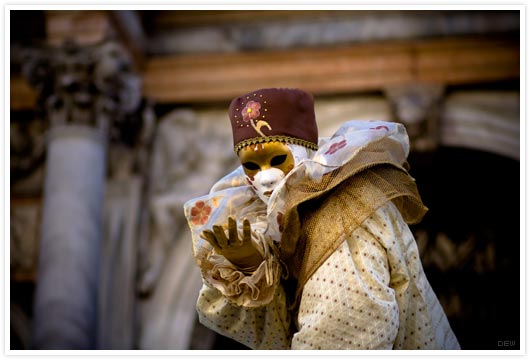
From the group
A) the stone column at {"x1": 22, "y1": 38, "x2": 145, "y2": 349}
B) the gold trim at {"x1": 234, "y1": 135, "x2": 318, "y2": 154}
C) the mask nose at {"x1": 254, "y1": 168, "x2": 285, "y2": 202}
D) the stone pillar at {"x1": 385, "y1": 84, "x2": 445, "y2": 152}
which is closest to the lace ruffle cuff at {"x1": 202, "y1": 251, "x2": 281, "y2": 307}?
the mask nose at {"x1": 254, "y1": 168, "x2": 285, "y2": 202}

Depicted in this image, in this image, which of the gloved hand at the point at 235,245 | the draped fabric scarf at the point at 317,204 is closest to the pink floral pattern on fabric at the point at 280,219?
the draped fabric scarf at the point at 317,204

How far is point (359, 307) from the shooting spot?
233 cm

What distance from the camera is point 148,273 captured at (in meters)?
6.59

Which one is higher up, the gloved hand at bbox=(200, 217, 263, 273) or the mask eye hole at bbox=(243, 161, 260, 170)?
the mask eye hole at bbox=(243, 161, 260, 170)

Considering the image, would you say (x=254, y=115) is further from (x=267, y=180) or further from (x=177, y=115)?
(x=177, y=115)

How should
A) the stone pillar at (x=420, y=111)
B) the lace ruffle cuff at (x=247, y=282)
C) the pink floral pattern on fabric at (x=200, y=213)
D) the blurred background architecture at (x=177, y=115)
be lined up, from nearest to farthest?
the lace ruffle cuff at (x=247, y=282), the pink floral pattern on fabric at (x=200, y=213), the blurred background architecture at (x=177, y=115), the stone pillar at (x=420, y=111)

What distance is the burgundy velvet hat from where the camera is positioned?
260cm

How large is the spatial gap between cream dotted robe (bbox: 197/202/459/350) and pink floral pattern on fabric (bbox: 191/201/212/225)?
18 centimetres

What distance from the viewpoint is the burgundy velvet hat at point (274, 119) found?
260cm

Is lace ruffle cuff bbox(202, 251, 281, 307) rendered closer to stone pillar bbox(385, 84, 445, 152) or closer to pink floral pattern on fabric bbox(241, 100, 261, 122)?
pink floral pattern on fabric bbox(241, 100, 261, 122)

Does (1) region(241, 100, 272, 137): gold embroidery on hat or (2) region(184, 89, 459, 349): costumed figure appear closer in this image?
(2) region(184, 89, 459, 349): costumed figure

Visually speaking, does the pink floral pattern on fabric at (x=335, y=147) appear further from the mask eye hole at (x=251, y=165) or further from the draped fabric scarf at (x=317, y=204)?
the mask eye hole at (x=251, y=165)
